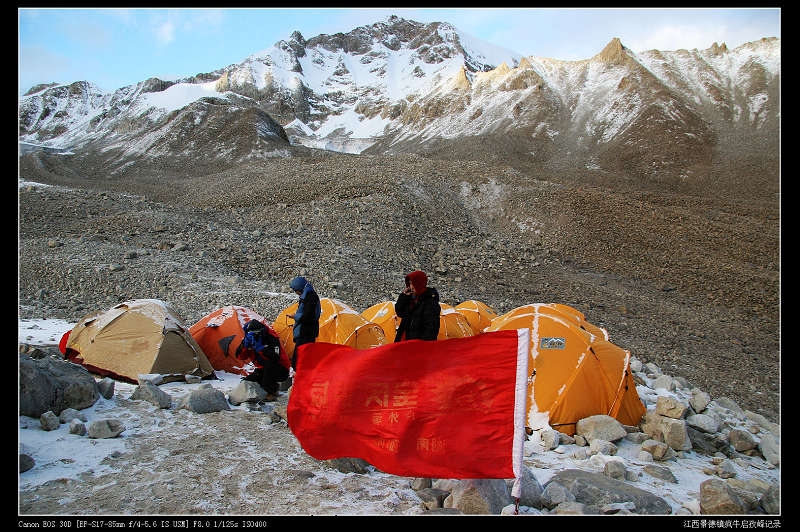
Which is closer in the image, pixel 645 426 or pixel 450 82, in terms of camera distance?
pixel 645 426

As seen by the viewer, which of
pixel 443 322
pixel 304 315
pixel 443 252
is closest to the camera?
pixel 304 315

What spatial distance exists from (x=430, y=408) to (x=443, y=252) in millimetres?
14968

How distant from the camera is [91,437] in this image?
4.74 meters

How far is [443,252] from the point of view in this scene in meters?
19.0

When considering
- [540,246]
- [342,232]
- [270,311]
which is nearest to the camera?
[270,311]

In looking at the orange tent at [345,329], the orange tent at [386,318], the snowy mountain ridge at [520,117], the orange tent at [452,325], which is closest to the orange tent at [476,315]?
the orange tent at [452,325]

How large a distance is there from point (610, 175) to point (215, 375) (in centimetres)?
4878

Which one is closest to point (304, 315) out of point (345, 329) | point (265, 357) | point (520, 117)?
point (265, 357)

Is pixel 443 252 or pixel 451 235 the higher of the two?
pixel 451 235

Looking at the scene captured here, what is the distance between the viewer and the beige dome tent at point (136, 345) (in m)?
7.02

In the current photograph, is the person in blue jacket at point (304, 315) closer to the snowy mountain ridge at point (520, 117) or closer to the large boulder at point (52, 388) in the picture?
the large boulder at point (52, 388)

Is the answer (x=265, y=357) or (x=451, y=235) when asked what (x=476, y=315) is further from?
(x=451, y=235)
